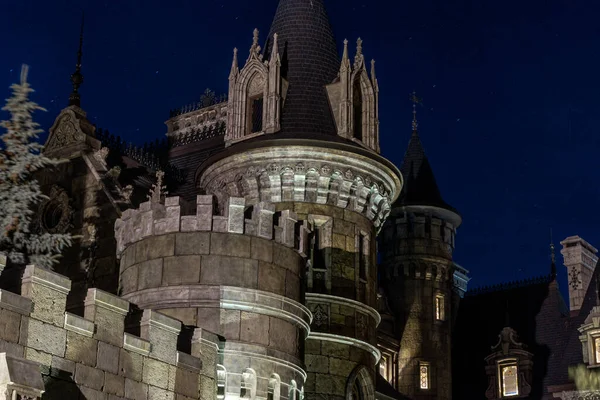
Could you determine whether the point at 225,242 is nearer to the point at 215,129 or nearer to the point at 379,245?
the point at 215,129

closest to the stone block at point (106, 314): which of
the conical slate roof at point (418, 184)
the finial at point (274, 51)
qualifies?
the finial at point (274, 51)

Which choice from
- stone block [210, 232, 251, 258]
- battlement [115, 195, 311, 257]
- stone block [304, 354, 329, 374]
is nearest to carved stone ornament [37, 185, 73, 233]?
stone block [304, 354, 329, 374]

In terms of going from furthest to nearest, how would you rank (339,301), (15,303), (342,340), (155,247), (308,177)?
(308,177) < (339,301) < (342,340) < (155,247) < (15,303)

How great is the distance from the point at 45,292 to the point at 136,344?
8.46ft

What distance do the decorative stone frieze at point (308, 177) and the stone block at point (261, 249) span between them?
764 centimetres

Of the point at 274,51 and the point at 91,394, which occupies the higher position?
the point at 274,51

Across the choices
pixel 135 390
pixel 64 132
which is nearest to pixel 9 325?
pixel 135 390

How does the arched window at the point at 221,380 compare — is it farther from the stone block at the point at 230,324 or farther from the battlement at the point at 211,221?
the battlement at the point at 211,221

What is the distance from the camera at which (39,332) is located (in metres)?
18.3

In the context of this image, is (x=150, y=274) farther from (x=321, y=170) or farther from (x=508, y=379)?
(x=508, y=379)

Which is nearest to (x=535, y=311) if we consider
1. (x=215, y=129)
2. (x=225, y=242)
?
(x=215, y=129)

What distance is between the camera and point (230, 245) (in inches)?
958

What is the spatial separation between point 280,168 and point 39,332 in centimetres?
1496

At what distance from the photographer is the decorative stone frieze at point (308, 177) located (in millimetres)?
32312
